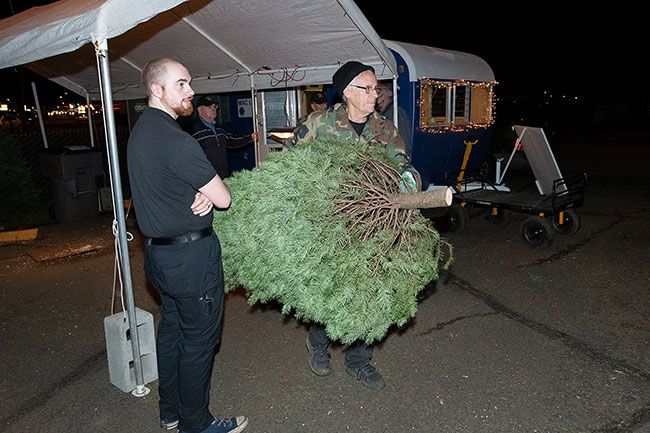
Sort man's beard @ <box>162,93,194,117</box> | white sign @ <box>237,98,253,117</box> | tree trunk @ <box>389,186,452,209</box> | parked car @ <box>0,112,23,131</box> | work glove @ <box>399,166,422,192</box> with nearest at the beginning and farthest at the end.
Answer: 1. tree trunk @ <box>389,186,452,209</box>
2. man's beard @ <box>162,93,194,117</box>
3. work glove @ <box>399,166,422,192</box>
4. white sign @ <box>237,98,253,117</box>
5. parked car @ <box>0,112,23,131</box>

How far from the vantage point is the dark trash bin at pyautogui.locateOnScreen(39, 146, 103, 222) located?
8.82 metres

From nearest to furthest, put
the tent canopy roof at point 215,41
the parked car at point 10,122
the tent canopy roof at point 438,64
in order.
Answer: the tent canopy roof at point 215,41
the tent canopy roof at point 438,64
the parked car at point 10,122

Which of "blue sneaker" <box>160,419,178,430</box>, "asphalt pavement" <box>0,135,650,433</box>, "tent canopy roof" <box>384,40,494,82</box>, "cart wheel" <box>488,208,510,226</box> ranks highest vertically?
"tent canopy roof" <box>384,40,494,82</box>

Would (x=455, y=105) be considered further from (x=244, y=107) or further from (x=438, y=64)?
(x=244, y=107)

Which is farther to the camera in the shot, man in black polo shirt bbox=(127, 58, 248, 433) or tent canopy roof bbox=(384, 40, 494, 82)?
tent canopy roof bbox=(384, 40, 494, 82)

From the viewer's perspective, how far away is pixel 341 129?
11.8ft

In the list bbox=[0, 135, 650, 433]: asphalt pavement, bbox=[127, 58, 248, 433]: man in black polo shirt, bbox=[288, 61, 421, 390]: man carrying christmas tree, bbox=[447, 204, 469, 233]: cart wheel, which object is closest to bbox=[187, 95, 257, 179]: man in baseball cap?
bbox=[0, 135, 650, 433]: asphalt pavement

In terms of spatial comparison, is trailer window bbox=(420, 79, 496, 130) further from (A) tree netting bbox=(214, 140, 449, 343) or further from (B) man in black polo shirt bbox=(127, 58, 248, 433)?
(B) man in black polo shirt bbox=(127, 58, 248, 433)

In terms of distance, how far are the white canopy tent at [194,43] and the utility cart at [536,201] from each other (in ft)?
8.04

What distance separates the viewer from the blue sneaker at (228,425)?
3.20 metres

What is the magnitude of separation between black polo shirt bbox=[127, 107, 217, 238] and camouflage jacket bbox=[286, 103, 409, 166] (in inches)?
42.0

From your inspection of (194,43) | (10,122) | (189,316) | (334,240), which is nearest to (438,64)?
(194,43)

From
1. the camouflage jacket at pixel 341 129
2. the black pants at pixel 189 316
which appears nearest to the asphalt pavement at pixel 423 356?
the black pants at pixel 189 316

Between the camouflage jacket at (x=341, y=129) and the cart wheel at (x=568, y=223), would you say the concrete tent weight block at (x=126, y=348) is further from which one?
the cart wheel at (x=568, y=223)
